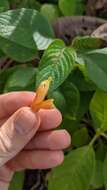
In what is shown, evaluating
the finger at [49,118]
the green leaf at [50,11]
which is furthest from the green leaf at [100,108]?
the green leaf at [50,11]

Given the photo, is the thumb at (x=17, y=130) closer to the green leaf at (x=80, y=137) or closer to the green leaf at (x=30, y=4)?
the green leaf at (x=80, y=137)

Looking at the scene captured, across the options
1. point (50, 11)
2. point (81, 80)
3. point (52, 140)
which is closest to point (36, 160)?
point (52, 140)

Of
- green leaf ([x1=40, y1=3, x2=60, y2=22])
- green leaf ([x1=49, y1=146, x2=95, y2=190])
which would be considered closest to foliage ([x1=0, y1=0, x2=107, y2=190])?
green leaf ([x1=49, y1=146, x2=95, y2=190])

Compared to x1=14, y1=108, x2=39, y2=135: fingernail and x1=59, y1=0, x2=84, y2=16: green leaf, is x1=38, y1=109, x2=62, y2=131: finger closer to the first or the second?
x1=14, y1=108, x2=39, y2=135: fingernail

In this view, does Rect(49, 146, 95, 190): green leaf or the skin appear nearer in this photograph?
the skin

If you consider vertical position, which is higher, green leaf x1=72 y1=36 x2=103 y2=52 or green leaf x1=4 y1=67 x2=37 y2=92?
green leaf x1=72 y1=36 x2=103 y2=52

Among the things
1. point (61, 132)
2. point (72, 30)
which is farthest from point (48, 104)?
point (72, 30)

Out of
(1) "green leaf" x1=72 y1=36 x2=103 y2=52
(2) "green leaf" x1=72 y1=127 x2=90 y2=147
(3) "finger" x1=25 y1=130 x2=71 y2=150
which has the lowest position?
(2) "green leaf" x1=72 y1=127 x2=90 y2=147
